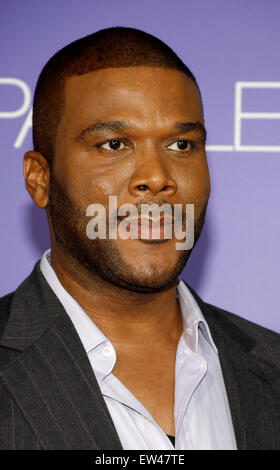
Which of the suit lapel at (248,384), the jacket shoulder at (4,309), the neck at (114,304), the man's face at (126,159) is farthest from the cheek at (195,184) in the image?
the jacket shoulder at (4,309)

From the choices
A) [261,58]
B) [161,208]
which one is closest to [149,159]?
[161,208]

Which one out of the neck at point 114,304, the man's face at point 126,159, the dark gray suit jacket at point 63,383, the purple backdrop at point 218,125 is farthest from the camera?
the purple backdrop at point 218,125

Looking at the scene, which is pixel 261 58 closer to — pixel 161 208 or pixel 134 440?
pixel 161 208

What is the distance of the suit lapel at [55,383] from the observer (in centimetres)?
166

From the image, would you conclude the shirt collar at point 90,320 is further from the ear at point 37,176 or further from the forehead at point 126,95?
the forehead at point 126,95

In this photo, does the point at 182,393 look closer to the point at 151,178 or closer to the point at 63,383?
the point at 63,383

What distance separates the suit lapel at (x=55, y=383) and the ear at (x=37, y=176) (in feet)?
1.18

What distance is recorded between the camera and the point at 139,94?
6.22ft

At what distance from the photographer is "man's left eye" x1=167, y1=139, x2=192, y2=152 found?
196 centimetres

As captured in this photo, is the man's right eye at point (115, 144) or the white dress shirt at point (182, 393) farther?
the man's right eye at point (115, 144)

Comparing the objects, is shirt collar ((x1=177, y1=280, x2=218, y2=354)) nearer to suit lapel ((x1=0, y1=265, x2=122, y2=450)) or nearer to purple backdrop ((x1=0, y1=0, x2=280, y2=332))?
suit lapel ((x1=0, y1=265, x2=122, y2=450))

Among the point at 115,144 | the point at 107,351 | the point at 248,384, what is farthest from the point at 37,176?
the point at 248,384

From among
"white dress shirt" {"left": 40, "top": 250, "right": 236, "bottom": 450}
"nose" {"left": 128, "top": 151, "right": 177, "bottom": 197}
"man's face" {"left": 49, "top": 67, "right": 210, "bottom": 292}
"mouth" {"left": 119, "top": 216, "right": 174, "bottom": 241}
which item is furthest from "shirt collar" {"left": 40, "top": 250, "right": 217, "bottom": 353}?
"nose" {"left": 128, "top": 151, "right": 177, "bottom": 197}

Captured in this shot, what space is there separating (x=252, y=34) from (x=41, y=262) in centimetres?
138
